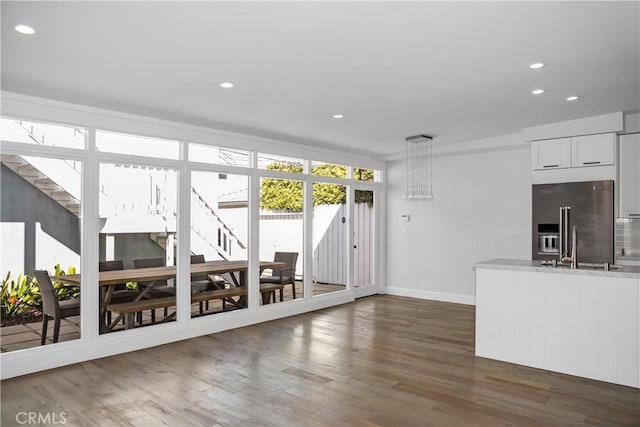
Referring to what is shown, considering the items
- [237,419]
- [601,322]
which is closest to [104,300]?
[237,419]

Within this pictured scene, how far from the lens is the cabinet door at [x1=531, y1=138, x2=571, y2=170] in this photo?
5555mm

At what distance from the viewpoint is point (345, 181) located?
7609 mm

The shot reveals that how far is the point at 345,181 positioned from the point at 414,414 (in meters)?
4.92

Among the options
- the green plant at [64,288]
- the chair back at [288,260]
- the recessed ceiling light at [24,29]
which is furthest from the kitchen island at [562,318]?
the recessed ceiling light at [24,29]

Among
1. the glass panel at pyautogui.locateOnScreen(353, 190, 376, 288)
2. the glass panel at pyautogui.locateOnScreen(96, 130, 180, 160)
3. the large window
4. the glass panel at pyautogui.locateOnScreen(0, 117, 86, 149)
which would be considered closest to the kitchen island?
the large window

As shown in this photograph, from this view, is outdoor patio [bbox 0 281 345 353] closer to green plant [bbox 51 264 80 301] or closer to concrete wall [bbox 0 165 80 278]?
green plant [bbox 51 264 80 301]

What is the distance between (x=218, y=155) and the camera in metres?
5.76

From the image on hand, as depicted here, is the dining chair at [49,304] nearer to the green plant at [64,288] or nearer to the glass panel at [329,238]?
the green plant at [64,288]

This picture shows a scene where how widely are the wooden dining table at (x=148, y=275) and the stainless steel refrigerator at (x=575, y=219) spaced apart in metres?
3.86

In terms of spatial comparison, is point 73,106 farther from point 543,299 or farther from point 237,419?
point 543,299

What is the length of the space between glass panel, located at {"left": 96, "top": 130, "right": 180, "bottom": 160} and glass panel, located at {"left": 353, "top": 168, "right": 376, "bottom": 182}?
3.58 m

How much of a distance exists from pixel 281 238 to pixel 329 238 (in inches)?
47.6

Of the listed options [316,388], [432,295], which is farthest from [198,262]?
[432,295]

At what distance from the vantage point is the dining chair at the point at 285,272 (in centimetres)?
644
